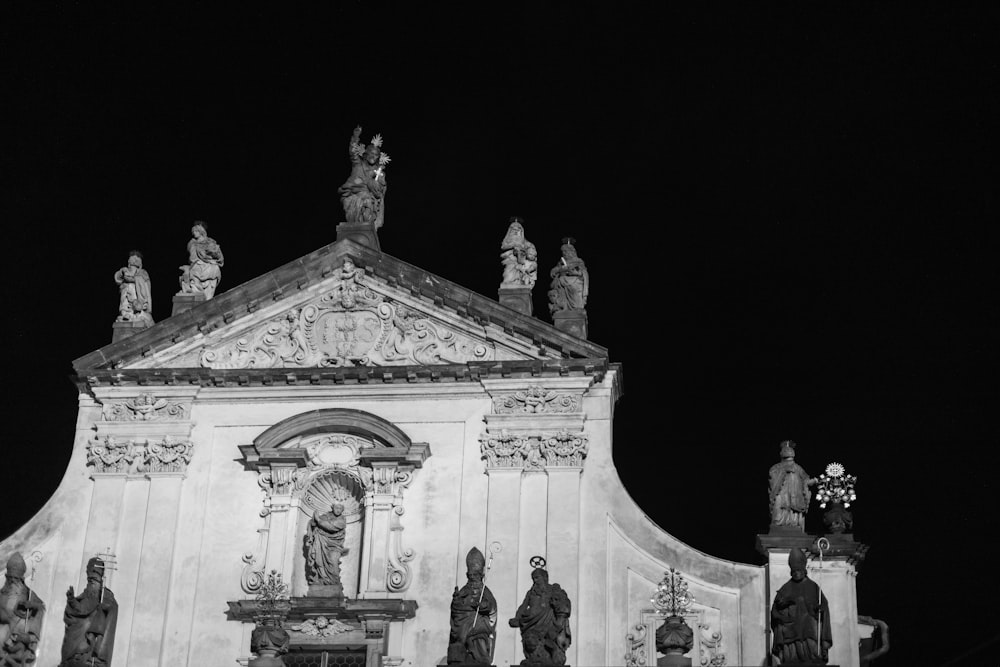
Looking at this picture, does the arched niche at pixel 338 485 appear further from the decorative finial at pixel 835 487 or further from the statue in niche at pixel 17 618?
the decorative finial at pixel 835 487

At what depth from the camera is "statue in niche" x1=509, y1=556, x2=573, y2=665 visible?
22.4 metres

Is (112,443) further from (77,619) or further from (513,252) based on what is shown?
(513,252)

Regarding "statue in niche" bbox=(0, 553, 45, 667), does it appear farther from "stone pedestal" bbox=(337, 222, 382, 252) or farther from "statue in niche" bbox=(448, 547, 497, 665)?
"stone pedestal" bbox=(337, 222, 382, 252)

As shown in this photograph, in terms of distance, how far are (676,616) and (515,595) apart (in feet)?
8.03

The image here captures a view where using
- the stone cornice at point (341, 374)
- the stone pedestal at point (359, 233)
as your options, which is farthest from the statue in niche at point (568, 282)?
the stone pedestal at point (359, 233)

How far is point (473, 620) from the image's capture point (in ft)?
74.2

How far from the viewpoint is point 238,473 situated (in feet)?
83.3

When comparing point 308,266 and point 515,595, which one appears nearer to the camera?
point 515,595

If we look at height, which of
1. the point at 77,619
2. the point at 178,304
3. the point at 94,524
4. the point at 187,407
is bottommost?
the point at 77,619

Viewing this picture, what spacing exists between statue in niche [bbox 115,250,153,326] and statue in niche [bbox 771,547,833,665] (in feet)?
38.0

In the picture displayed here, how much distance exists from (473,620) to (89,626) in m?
5.74

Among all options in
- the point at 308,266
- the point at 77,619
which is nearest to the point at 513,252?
the point at 308,266

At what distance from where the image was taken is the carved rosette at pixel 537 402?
2508cm

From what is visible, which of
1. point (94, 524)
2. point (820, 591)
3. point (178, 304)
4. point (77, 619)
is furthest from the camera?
point (178, 304)
